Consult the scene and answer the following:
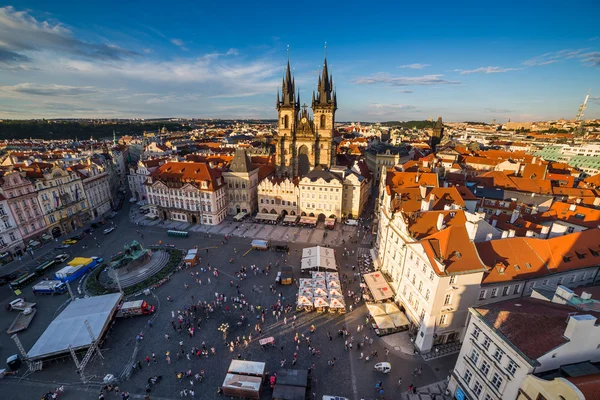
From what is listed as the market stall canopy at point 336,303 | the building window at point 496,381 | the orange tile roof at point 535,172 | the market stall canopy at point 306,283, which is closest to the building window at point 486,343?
the building window at point 496,381

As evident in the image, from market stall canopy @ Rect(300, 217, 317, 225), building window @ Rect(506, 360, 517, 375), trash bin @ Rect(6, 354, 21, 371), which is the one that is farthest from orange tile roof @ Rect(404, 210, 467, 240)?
trash bin @ Rect(6, 354, 21, 371)

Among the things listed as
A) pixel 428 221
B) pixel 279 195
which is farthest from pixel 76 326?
pixel 279 195

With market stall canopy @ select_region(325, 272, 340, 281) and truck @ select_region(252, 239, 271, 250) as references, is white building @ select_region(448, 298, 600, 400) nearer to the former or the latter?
market stall canopy @ select_region(325, 272, 340, 281)

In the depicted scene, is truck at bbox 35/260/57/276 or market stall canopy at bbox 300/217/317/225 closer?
truck at bbox 35/260/57/276

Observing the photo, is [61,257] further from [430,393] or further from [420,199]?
[420,199]

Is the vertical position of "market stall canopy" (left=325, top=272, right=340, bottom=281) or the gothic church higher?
the gothic church

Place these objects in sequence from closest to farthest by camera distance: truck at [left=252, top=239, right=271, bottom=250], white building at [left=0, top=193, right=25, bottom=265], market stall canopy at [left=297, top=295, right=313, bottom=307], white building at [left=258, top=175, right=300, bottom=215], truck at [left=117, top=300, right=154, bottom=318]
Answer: truck at [left=117, top=300, right=154, bottom=318] < market stall canopy at [left=297, top=295, right=313, bottom=307] < white building at [left=0, top=193, right=25, bottom=265] < truck at [left=252, top=239, right=271, bottom=250] < white building at [left=258, top=175, right=300, bottom=215]

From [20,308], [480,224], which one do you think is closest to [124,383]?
[20,308]

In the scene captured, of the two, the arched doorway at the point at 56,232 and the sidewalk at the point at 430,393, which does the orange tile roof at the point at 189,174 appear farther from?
the sidewalk at the point at 430,393

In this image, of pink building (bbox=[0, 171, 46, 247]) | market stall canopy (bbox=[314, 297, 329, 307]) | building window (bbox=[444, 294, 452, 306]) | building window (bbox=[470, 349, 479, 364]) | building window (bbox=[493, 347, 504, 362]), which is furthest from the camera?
pink building (bbox=[0, 171, 46, 247])
